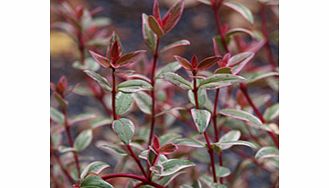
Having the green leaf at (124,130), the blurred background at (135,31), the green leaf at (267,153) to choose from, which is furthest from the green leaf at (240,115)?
the blurred background at (135,31)

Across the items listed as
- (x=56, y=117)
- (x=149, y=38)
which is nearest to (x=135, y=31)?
(x=56, y=117)

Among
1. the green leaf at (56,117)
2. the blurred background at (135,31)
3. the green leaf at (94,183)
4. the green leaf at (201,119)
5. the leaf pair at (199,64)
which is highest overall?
the blurred background at (135,31)

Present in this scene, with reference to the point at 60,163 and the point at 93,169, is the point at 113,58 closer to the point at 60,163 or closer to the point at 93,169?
the point at 93,169

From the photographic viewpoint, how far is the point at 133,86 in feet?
2.38

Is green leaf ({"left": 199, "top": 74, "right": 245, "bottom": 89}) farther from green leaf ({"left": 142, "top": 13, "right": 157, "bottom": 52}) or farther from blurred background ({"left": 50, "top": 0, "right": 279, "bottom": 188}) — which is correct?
blurred background ({"left": 50, "top": 0, "right": 279, "bottom": 188})

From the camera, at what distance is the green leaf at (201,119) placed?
704 millimetres

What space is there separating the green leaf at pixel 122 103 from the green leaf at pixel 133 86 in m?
0.02

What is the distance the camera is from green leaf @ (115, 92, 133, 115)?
0.73m

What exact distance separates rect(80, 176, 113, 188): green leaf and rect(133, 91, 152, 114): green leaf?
27cm

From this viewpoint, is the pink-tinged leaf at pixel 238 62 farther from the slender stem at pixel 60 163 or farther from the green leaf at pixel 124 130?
the slender stem at pixel 60 163

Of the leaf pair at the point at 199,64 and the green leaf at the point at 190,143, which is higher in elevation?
the leaf pair at the point at 199,64
